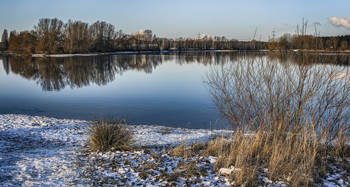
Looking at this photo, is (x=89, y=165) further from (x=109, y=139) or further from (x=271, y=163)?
(x=271, y=163)

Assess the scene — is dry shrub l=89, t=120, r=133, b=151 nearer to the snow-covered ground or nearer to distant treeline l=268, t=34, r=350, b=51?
the snow-covered ground

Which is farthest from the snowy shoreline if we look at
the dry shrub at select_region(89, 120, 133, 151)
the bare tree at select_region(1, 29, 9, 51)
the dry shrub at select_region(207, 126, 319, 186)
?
the bare tree at select_region(1, 29, 9, 51)

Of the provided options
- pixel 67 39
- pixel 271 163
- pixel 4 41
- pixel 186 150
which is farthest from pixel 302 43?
pixel 4 41

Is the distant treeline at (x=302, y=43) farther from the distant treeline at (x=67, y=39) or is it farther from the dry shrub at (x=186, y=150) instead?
the distant treeline at (x=67, y=39)

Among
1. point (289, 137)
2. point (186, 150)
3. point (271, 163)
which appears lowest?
point (186, 150)

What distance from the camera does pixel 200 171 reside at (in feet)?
20.0

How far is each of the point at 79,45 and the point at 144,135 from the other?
81.6m

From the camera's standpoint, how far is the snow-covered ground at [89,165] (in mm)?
5629

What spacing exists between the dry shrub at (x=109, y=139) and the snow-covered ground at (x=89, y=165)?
30 centimetres

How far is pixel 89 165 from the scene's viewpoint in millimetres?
6535

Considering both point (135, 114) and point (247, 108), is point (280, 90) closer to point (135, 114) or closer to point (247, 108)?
point (247, 108)

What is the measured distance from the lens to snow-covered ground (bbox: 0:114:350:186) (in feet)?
18.5

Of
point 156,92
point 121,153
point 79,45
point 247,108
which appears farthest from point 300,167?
point 79,45

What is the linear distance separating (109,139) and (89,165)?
1.21 meters
